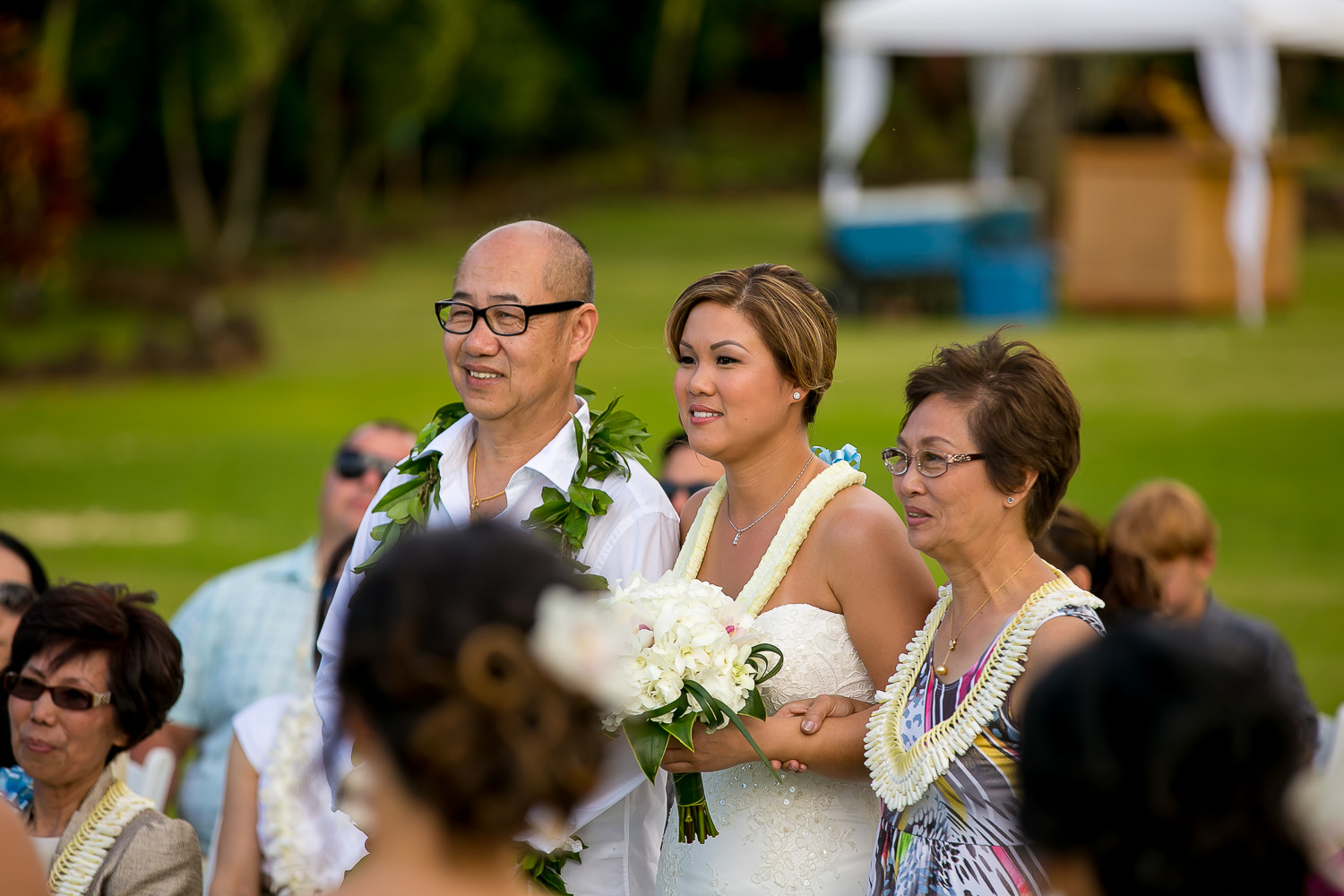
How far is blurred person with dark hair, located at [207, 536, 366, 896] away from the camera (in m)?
4.42

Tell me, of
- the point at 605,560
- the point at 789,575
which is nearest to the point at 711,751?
the point at 789,575

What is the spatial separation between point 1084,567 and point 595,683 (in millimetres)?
3244

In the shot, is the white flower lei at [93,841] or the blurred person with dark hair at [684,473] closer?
the white flower lei at [93,841]

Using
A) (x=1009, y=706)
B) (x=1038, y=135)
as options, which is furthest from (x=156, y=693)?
(x=1038, y=135)

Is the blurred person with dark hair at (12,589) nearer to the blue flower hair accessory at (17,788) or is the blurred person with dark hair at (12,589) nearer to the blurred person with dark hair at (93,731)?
the blue flower hair accessory at (17,788)

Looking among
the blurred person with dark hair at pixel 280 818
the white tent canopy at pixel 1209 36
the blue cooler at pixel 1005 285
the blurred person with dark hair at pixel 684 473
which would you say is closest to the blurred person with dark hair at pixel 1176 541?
the blurred person with dark hair at pixel 684 473

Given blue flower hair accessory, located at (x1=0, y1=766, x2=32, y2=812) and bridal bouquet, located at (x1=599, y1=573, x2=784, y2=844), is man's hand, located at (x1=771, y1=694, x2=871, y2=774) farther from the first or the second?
blue flower hair accessory, located at (x1=0, y1=766, x2=32, y2=812)

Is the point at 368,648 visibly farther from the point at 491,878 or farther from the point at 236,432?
the point at 236,432

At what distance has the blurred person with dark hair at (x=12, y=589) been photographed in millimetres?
4500

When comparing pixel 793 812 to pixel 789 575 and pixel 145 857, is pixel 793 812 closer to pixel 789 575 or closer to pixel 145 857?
pixel 789 575

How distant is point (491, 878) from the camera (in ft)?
6.56

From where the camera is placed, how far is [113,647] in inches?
159

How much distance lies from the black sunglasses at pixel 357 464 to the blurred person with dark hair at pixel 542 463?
1.55m

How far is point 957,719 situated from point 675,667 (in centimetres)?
65
